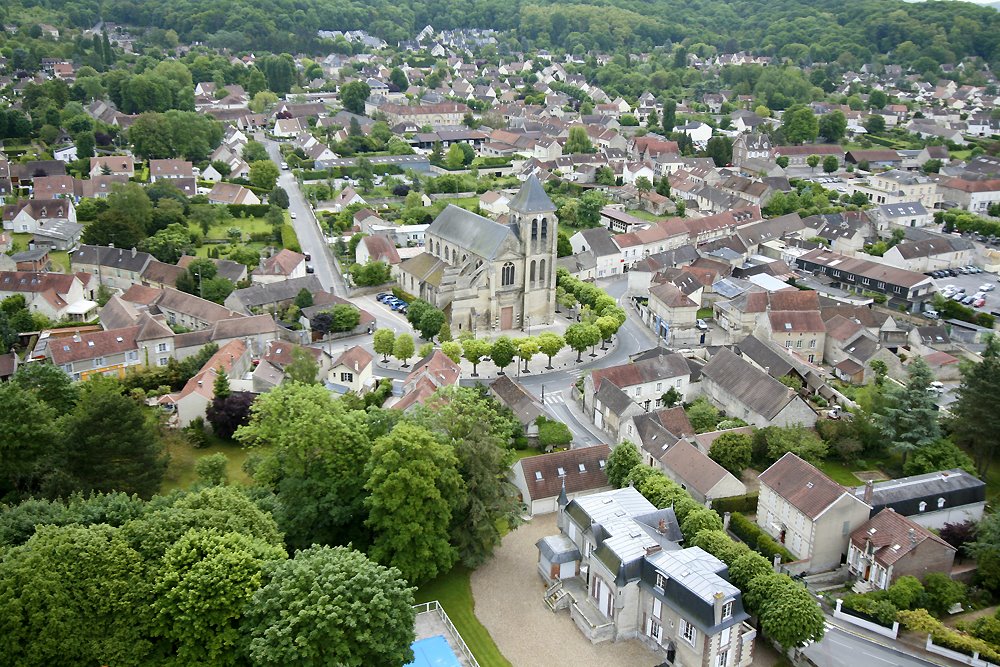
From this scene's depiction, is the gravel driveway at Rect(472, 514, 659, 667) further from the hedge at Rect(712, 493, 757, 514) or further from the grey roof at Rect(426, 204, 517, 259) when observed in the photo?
the grey roof at Rect(426, 204, 517, 259)

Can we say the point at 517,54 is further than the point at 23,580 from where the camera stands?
Yes

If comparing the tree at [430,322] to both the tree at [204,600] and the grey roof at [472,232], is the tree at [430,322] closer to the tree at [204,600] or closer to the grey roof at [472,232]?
the grey roof at [472,232]

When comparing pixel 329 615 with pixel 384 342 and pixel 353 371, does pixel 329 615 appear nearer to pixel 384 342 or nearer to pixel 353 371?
pixel 353 371

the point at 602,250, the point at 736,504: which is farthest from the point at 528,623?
the point at 602,250

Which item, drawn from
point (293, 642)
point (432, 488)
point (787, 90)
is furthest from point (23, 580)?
point (787, 90)

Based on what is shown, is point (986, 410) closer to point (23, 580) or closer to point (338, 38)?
point (23, 580)

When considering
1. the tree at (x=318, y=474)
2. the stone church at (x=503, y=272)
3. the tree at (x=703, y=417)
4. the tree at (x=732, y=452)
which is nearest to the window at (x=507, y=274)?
the stone church at (x=503, y=272)

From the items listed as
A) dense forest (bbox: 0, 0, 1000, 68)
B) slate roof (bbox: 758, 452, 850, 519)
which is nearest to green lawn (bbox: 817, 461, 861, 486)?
slate roof (bbox: 758, 452, 850, 519)
